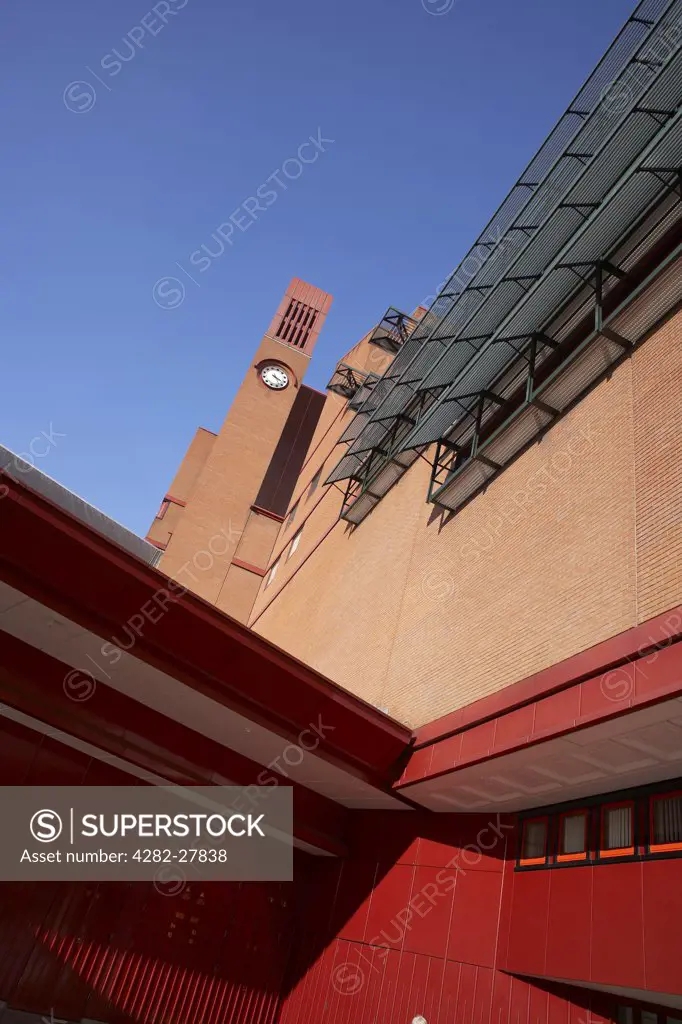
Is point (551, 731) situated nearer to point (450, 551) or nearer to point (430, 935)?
point (430, 935)

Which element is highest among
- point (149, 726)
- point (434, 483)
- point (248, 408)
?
point (248, 408)

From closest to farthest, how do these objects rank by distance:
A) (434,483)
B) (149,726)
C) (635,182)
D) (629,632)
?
1. (629,632)
2. (635,182)
3. (149,726)
4. (434,483)

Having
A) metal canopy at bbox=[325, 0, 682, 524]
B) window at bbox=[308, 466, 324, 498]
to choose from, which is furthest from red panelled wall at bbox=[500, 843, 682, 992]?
window at bbox=[308, 466, 324, 498]

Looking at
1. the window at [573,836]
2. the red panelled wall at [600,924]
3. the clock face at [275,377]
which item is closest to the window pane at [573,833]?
the window at [573,836]

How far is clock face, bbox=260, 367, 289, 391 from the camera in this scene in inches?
1553

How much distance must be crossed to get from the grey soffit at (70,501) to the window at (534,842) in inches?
302

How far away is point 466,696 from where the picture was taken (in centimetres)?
1038

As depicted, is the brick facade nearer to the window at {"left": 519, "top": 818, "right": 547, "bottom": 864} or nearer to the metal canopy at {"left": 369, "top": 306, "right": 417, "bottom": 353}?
the window at {"left": 519, "top": 818, "right": 547, "bottom": 864}

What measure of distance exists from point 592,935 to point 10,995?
29.8 feet

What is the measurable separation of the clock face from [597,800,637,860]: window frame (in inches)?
1317

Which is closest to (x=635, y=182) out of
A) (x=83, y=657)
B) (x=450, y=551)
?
(x=450, y=551)

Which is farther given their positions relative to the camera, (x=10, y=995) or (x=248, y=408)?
(x=248, y=408)

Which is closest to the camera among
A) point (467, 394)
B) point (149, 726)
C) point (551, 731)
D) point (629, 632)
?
point (629, 632)

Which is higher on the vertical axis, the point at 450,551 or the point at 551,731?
the point at 450,551
